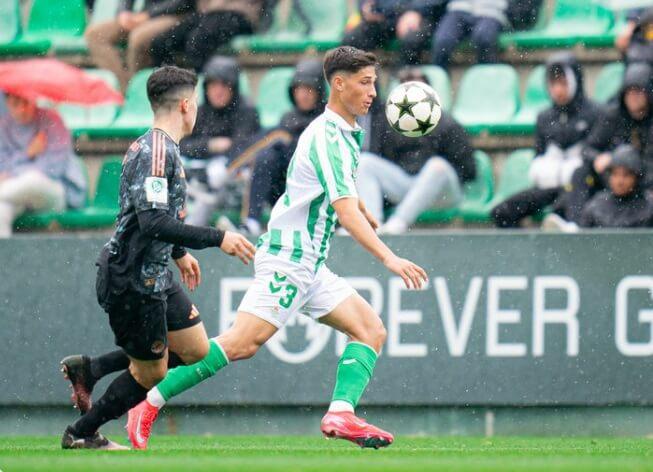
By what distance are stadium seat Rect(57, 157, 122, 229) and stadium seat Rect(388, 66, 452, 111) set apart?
2276 mm

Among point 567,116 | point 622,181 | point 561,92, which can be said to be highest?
point 561,92

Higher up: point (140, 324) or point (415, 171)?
point (415, 171)

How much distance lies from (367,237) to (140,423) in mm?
1541

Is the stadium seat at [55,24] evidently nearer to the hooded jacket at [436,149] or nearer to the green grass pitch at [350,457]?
the hooded jacket at [436,149]

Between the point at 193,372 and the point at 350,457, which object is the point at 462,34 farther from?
the point at 350,457

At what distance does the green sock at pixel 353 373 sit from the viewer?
652 cm

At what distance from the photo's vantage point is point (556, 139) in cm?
963

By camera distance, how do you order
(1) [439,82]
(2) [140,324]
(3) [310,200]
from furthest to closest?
(1) [439,82], (3) [310,200], (2) [140,324]

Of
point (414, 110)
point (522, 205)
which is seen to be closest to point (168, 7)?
point (522, 205)

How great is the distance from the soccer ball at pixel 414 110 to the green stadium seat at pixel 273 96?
3.40 m

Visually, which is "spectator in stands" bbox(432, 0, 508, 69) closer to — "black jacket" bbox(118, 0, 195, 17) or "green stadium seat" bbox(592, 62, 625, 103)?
"green stadium seat" bbox(592, 62, 625, 103)

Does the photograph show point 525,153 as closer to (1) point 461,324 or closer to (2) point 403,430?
(1) point 461,324

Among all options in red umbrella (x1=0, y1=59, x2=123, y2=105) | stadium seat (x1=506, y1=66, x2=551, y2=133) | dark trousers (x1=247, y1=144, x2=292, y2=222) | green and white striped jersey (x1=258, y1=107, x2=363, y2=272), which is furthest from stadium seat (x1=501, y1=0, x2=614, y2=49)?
green and white striped jersey (x1=258, y1=107, x2=363, y2=272)

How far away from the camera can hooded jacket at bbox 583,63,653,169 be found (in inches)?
365
